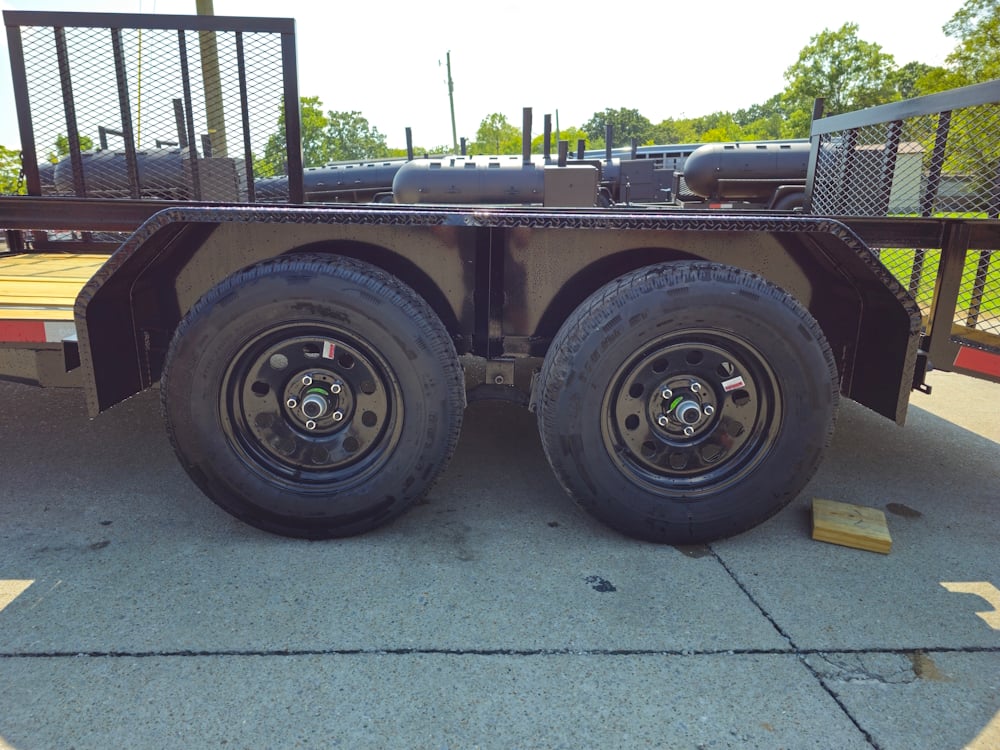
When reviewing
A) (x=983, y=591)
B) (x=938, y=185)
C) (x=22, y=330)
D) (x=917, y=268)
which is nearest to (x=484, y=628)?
(x=983, y=591)

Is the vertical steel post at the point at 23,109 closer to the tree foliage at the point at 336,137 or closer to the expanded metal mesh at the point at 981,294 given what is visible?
the expanded metal mesh at the point at 981,294

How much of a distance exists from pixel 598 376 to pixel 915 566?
1447 millimetres

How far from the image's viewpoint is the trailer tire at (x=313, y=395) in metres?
2.54

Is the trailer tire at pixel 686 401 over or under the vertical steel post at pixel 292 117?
under

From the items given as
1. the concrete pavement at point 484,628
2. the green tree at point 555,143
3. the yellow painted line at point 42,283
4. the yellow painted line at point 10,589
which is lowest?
the concrete pavement at point 484,628

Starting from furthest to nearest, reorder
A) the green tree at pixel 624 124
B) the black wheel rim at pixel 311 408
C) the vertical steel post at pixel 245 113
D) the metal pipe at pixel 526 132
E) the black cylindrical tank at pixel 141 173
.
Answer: the green tree at pixel 624 124
the metal pipe at pixel 526 132
the black cylindrical tank at pixel 141 173
the vertical steel post at pixel 245 113
the black wheel rim at pixel 311 408

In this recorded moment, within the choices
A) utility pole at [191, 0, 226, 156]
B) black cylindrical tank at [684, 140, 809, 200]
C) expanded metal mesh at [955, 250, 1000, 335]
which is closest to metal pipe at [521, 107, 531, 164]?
black cylindrical tank at [684, 140, 809, 200]

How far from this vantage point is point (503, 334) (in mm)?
3070

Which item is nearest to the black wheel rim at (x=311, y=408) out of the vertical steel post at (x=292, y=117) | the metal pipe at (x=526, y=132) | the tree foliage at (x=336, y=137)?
the vertical steel post at (x=292, y=117)

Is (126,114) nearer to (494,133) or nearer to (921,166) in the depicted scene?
(921,166)

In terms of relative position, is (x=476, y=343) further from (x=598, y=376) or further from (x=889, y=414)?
(x=889, y=414)

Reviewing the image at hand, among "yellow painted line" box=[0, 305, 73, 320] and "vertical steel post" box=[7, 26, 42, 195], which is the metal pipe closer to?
"vertical steel post" box=[7, 26, 42, 195]

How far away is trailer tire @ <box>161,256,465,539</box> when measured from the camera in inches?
100

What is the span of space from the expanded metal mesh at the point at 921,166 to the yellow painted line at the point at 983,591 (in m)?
1.81
